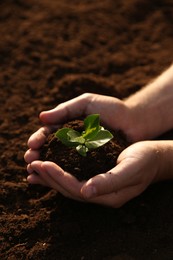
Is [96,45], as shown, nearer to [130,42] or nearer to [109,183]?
[130,42]

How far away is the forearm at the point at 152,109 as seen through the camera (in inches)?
78.6

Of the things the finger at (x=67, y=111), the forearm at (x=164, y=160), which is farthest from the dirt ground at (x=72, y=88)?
the finger at (x=67, y=111)

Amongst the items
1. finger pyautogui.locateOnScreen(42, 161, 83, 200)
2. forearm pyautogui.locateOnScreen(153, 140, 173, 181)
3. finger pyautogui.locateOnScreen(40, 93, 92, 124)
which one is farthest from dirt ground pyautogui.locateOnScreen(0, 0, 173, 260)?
finger pyautogui.locateOnScreen(40, 93, 92, 124)

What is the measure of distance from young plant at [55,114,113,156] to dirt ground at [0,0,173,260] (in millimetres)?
277

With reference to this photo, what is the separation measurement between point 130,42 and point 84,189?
1.54m

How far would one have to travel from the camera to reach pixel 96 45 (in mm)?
2705

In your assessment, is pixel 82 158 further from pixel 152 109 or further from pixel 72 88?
pixel 72 88

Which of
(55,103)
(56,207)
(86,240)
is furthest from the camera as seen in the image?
(55,103)

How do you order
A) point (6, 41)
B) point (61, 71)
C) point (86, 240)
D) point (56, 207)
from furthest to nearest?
1. point (6, 41)
2. point (61, 71)
3. point (56, 207)
4. point (86, 240)

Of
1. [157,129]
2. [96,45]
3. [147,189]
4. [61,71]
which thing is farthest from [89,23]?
[147,189]

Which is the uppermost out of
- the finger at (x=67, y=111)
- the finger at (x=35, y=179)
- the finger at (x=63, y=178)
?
the finger at (x=67, y=111)

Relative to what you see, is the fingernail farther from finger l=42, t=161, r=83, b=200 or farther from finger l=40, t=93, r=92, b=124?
finger l=40, t=93, r=92, b=124

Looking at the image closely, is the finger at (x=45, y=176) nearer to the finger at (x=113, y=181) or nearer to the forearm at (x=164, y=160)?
the finger at (x=113, y=181)

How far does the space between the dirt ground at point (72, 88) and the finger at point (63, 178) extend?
0.60ft
